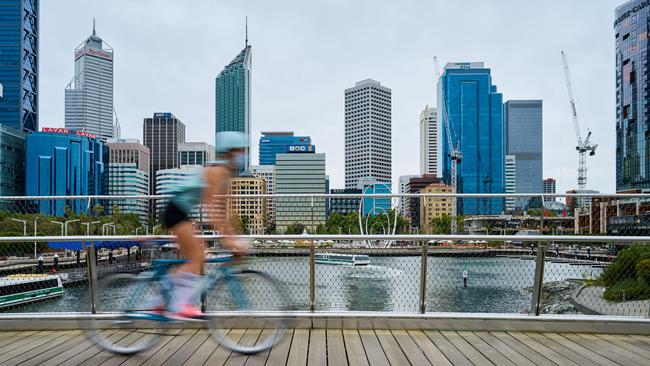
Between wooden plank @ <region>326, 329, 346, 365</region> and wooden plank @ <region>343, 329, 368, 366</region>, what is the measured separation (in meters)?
0.04

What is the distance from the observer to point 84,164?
497ft

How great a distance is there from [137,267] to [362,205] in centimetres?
454

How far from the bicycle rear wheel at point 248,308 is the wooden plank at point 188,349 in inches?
8.9

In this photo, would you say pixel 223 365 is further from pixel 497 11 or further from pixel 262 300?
pixel 497 11

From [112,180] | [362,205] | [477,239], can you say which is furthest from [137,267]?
[112,180]

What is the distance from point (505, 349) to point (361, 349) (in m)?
1.28

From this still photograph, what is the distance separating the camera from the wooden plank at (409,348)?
4150mm

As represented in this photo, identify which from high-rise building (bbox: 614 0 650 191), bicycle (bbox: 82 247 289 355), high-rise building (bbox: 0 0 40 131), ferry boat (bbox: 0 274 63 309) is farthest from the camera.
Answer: high-rise building (bbox: 0 0 40 131)

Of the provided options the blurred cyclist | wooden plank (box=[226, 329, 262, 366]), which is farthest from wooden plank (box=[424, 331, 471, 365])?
the blurred cyclist

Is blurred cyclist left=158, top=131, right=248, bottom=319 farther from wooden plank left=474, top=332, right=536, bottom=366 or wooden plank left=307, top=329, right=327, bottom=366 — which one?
wooden plank left=474, top=332, right=536, bottom=366

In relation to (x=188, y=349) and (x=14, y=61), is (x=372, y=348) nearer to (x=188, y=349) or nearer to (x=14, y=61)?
(x=188, y=349)

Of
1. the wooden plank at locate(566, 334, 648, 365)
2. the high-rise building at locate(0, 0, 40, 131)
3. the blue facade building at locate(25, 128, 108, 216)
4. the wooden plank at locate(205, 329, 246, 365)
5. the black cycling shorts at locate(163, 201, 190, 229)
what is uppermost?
the high-rise building at locate(0, 0, 40, 131)

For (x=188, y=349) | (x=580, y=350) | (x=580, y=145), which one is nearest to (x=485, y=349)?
(x=580, y=350)

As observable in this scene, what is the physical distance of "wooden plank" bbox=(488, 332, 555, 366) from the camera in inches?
164
